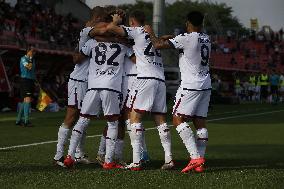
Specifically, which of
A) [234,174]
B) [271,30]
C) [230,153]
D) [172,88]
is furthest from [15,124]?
[271,30]

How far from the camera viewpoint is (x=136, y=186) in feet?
25.5

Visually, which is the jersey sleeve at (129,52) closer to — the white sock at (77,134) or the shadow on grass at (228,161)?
the white sock at (77,134)

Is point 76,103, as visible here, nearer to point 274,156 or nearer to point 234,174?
point 234,174

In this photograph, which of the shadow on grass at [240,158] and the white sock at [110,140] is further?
the shadow on grass at [240,158]

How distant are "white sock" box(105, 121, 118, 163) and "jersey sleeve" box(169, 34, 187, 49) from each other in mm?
1331

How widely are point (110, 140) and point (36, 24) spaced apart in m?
29.1

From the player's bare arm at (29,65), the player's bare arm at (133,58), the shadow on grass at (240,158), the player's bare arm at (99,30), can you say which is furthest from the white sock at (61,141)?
the player's bare arm at (29,65)

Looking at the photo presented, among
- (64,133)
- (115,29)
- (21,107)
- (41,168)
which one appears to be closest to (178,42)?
(115,29)

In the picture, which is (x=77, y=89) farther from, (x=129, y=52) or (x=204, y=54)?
(x=204, y=54)

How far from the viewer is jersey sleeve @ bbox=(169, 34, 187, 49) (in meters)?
9.33

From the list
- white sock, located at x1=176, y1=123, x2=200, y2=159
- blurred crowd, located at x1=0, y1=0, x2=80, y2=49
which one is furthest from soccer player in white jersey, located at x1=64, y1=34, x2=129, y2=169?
blurred crowd, located at x1=0, y1=0, x2=80, y2=49

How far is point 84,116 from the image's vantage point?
9.56 metres

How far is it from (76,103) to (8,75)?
18.3m

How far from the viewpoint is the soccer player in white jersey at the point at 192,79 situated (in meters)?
9.35
